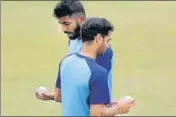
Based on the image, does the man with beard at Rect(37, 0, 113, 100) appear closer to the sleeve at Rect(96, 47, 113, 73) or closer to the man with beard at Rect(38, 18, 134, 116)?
the sleeve at Rect(96, 47, 113, 73)

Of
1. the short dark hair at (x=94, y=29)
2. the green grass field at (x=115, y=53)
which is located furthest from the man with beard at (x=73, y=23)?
the green grass field at (x=115, y=53)

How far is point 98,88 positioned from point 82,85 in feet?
0.27

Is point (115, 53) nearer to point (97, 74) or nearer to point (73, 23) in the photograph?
point (73, 23)

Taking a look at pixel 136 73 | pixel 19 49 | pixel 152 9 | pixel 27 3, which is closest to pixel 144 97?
pixel 136 73

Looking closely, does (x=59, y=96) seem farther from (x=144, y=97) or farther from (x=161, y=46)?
(x=161, y=46)

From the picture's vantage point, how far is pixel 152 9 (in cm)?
1050

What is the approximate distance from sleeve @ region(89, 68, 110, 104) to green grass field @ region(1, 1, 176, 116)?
9.34ft

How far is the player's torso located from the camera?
2639 millimetres

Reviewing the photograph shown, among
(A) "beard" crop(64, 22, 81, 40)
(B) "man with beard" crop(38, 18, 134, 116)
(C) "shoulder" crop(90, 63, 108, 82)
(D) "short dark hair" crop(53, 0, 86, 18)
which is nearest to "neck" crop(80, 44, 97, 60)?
(B) "man with beard" crop(38, 18, 134, 116)

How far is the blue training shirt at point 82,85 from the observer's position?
262 centimetres

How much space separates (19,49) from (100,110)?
19.4 ft

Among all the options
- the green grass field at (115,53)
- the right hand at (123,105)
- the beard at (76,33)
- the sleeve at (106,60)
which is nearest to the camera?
the right hand at (123,105)

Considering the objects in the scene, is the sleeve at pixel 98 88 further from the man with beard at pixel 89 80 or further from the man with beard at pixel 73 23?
the man with beard at pixel 73 23

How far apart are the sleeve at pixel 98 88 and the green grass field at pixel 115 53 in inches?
112
